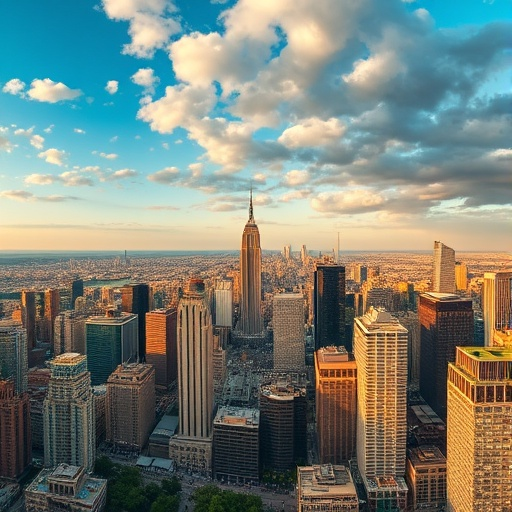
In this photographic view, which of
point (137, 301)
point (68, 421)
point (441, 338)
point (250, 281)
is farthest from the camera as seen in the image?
point (250, 281)

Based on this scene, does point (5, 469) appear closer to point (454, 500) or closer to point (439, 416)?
point (454, 500)

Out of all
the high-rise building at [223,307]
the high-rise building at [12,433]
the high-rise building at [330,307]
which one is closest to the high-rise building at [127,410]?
the high-rise building at [12,433]

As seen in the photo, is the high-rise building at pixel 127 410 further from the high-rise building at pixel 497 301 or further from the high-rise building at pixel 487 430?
the high-rise building at pixel 497 301

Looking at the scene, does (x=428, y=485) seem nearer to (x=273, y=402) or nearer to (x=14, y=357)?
(x=273, y=402)

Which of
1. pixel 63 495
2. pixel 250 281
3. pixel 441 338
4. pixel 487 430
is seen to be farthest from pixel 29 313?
pixel 487 430

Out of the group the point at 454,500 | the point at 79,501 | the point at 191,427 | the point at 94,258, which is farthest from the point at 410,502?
the point at 94,258

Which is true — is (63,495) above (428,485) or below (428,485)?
above
